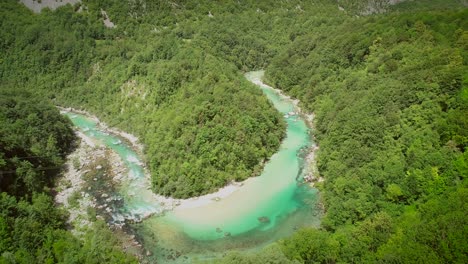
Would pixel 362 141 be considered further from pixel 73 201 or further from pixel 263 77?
pixel 263 77

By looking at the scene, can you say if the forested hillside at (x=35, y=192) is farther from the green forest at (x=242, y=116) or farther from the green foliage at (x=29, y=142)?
the green forest at (x=242, y=116)

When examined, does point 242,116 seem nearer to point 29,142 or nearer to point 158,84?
point 158,84

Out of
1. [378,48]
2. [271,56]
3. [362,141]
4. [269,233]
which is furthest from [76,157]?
[271,56]

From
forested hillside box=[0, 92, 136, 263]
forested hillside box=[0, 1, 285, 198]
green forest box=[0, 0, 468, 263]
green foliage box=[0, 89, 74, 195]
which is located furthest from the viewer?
forested hillside box=[0, 1, 285, 198]

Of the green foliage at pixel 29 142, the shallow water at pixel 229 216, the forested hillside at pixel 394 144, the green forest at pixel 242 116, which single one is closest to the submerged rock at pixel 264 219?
the shallow water at pixel 229 216

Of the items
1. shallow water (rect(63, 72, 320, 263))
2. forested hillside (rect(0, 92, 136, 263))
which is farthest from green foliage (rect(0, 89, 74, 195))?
shallow water (rect(63, 72, 320, 263))

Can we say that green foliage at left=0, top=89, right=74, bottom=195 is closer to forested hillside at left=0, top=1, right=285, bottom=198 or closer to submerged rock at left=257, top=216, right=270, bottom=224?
forested hillside at left=0, top=1, right=285, bottom=198
